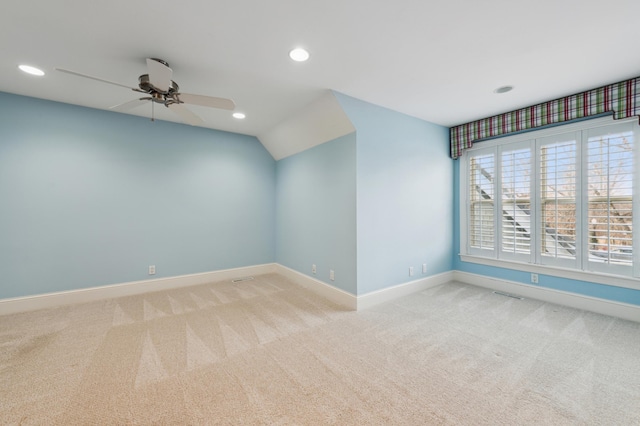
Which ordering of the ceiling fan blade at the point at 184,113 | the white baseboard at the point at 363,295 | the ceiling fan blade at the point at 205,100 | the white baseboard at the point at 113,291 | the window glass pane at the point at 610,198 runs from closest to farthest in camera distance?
the ceiling fan blade at the point at 205,100, the ceiling fan blade at the point at 184,113, the window glass pane at the point at 610,198, the white baseboard at the point at 113,291, the white baseboard at the point at 363,295

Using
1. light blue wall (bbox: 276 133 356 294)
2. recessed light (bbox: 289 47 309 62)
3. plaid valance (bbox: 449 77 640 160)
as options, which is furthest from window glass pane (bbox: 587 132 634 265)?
recessed light (bbox: 289 47 309 62)

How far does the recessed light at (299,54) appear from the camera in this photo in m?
2.13

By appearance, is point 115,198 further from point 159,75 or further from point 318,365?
point 318,365

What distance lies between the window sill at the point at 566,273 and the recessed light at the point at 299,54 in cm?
385

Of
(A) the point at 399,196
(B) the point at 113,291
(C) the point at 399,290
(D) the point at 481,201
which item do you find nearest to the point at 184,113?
(B) the point at 113,291

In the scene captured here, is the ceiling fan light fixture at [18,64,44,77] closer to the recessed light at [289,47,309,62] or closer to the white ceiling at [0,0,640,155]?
the white ceiling at [0,0,640,155]

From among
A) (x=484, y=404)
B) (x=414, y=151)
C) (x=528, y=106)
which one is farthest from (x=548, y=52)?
(x=484, y=404)

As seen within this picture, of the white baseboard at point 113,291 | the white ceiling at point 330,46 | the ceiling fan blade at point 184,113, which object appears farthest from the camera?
the white baseboard at point 113,291

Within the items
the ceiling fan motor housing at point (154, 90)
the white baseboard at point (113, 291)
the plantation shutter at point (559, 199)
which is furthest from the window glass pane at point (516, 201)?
the ceiling fan motor housing at point (154, 90)

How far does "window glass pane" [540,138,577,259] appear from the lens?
3150mm

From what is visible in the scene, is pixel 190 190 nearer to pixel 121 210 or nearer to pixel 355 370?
pixel 121 210

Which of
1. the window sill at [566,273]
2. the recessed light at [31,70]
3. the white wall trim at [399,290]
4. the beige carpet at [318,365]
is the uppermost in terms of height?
the recessed light at [31,70]

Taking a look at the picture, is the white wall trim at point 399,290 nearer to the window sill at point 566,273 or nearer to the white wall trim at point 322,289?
the white wall trim at point 322,289

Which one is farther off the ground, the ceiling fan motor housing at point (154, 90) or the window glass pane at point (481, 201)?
the ceiling fan motor housing at point (154, 90)
